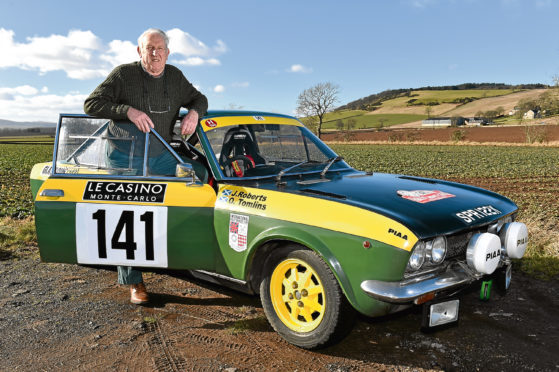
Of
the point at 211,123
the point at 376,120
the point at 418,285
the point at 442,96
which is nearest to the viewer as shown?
the point at 418,285

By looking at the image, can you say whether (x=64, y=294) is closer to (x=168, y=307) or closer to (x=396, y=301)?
(x=168, y=307)

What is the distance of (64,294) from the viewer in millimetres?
4488

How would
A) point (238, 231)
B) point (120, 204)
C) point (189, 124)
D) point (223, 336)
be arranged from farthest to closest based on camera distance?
point (189, 124), point (120, 204), point (223, 336), point (238, 231)

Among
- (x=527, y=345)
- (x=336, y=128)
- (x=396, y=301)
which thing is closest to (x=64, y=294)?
(x=396, y=301)

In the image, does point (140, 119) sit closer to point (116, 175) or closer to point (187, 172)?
point (116, 175)

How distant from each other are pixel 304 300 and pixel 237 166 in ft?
4.28

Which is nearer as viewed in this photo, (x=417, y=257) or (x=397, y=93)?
(x=417, y=257)

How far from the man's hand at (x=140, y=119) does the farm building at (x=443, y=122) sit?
300 feet

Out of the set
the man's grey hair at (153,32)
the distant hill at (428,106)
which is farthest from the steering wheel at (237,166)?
the distant hill at (428,106)

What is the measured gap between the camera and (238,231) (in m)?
3.36

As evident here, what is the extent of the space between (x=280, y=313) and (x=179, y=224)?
108 cm

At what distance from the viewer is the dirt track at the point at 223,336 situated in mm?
3049

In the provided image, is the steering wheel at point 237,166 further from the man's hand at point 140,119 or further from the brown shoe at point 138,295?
the brown shoe at point 138,295

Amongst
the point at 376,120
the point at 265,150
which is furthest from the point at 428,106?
the point at 265,150
